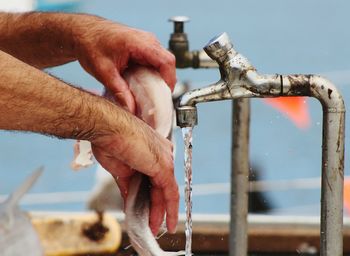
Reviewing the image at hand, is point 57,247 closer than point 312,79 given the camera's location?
No

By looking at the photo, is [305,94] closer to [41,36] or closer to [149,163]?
[149,163]

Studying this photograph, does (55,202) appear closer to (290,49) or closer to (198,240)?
(198,240)

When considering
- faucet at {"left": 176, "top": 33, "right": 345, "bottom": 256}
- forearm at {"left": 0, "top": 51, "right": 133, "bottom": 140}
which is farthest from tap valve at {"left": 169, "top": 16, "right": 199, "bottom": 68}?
faucet at {"left": 176, "top": 33, "right": 345, "bottom": 256}

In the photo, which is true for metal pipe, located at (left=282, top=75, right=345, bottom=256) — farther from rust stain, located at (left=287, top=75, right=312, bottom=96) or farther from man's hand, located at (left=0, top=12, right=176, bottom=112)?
man's hand, located at (left=0, top=12, right=176, bottom=112)

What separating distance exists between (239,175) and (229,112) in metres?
9.87

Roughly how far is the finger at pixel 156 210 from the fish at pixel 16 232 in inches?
28.3

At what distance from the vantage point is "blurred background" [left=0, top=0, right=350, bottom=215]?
635 centimetres

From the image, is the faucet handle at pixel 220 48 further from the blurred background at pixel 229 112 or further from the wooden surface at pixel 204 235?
the wooden surface at pixel 204 235

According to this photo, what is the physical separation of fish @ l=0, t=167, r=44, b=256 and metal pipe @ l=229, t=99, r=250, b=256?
1.84 ft

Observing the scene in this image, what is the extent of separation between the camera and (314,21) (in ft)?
63.9

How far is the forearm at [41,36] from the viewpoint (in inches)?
87.7

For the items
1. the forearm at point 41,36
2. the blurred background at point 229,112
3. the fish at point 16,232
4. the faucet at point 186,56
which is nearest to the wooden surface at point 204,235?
the blurred background at point 229,112

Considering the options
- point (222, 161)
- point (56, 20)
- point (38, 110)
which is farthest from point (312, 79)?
point (222, 161)

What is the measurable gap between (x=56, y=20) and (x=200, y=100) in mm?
707
